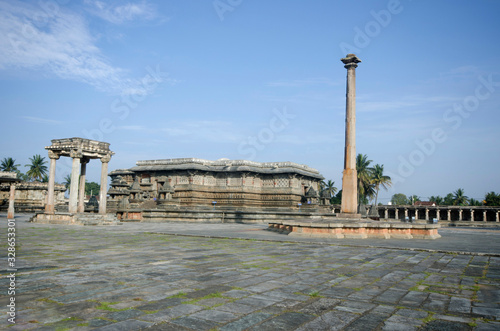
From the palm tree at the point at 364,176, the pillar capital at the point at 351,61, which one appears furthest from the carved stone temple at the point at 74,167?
the palm tree at the point at 364,176

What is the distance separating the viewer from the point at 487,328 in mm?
3916

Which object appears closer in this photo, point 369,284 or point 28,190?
point 369,284

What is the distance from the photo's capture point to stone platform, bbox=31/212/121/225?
2358 cm

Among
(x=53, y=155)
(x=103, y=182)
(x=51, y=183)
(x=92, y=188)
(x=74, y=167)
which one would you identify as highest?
(x=53, y=155)

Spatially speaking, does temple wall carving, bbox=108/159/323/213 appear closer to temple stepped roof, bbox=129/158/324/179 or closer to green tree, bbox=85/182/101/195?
temple stepped roof, bbox=129/158/324/179

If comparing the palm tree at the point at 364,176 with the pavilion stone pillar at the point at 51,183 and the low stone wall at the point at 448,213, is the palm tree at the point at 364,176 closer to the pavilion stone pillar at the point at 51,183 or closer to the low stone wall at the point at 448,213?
the low stone wall at the point at 448,213

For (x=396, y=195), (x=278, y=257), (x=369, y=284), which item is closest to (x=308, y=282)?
(x=369, y=284)

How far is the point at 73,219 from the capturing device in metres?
23.6

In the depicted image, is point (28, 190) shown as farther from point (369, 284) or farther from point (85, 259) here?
point (369, 284)

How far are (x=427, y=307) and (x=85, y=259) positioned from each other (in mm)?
6985

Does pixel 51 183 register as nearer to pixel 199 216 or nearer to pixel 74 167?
pixel 74 167

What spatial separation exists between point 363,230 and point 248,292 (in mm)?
11644

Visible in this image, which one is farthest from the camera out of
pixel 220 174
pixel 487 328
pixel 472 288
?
pixel 220 174

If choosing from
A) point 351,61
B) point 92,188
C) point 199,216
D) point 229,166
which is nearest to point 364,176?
point 229,166
